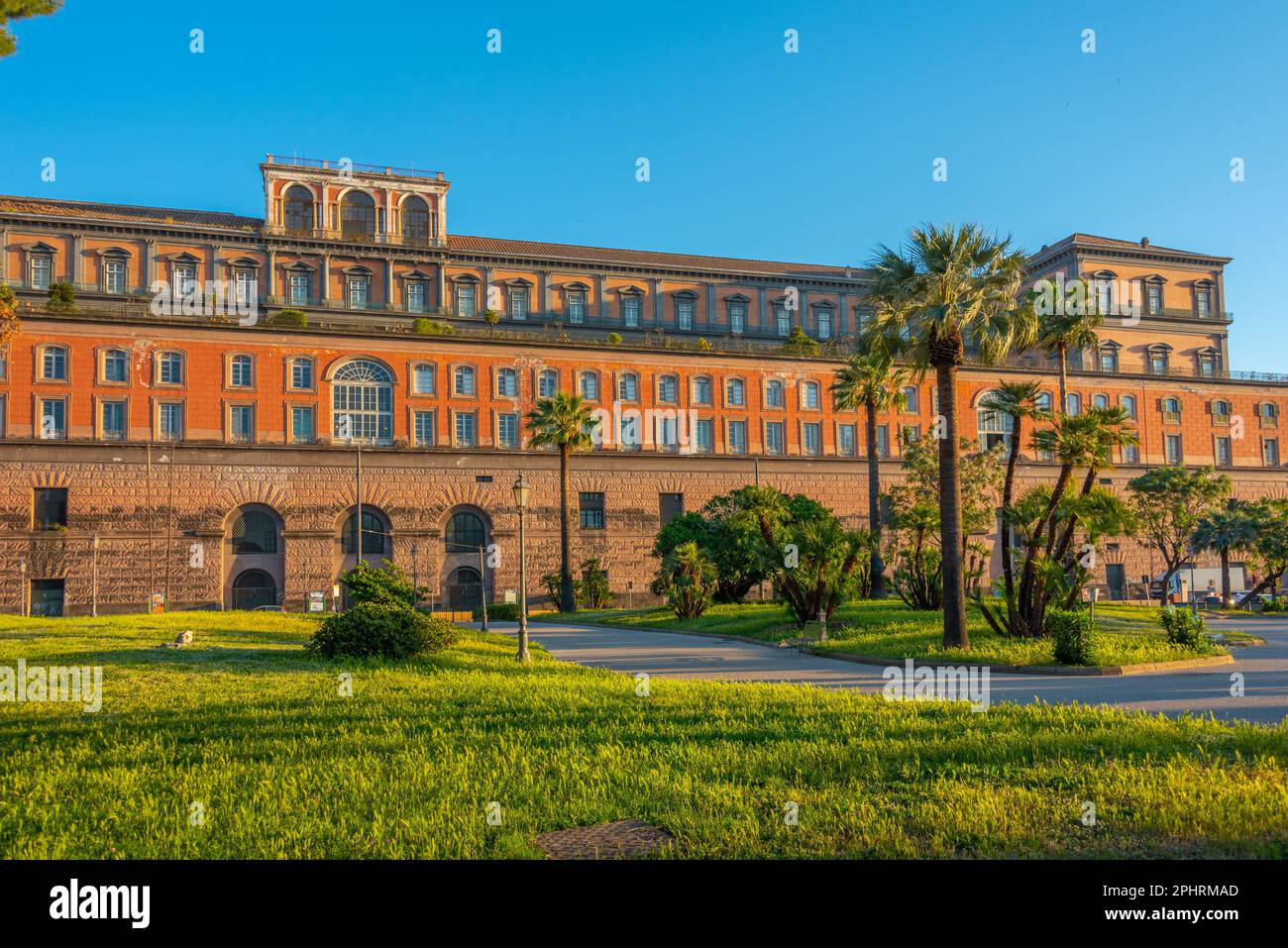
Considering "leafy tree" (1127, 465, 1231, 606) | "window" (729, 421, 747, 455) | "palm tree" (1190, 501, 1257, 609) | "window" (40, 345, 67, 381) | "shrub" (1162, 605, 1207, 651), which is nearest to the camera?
"shrub" (1162, 605, 1207, 651)

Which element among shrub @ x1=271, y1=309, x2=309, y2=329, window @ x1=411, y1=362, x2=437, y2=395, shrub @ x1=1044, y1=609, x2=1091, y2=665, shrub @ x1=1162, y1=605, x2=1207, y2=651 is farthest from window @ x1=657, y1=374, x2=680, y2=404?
shrub @ x1=1044, y1=609, x2=1091, y2=665

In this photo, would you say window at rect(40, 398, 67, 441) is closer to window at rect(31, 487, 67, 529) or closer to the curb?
window at rect(31, 487, 67, 529)

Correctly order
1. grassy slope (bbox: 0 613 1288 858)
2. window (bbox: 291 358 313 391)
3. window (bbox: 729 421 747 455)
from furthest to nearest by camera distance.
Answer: window (bbox: 729 421 747 455), window (bbox: 291 358 313 391), grassy slope (bbox: 0 613 1288 858)

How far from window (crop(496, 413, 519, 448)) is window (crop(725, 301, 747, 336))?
2400cm

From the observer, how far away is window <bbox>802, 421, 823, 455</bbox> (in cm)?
7012

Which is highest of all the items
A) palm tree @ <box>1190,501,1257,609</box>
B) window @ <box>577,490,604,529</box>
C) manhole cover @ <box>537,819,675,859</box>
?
window @ <box>577,490,604,529</box>

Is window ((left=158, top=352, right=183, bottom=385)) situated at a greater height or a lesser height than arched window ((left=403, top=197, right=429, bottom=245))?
lesser

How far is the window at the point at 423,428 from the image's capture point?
61938mm

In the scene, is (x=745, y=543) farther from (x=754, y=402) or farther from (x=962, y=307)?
(x=754, y=402)

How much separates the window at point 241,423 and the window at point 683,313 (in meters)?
34.9

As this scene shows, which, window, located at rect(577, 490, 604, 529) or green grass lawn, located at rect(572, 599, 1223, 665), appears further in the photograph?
window, located at rect(577, 490, 604, 529)

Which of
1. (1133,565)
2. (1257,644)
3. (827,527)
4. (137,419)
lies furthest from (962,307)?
(1133,565)

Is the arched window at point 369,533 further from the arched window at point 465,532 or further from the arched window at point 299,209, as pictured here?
the arched window at point 299,209

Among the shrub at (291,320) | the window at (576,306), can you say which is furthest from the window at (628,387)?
the shrub at (291,320)
